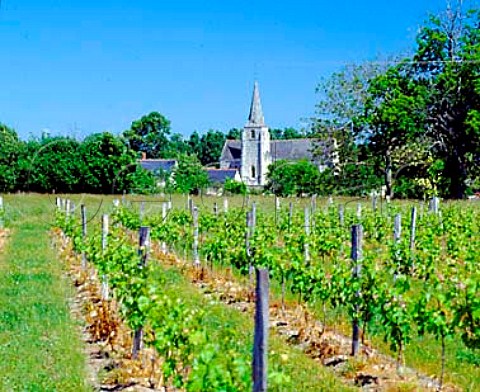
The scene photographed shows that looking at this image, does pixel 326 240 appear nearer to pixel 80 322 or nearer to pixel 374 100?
pixel 80 322

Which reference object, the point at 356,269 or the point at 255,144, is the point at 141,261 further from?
the point at 255,144

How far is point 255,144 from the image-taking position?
5884 cm

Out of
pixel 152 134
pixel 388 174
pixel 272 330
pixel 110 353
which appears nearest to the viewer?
pixel 110 353

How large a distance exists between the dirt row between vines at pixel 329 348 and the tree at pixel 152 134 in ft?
105

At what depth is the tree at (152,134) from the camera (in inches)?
1788

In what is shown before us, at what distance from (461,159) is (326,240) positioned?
79.4ft

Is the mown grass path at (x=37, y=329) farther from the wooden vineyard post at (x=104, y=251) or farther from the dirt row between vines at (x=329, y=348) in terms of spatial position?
the dirt row between vines at (x=329, y=348)

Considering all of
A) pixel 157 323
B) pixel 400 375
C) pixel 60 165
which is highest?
pixel 60 165

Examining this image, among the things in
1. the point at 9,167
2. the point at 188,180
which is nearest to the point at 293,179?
the point at 188,180

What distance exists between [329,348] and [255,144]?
5143 cm

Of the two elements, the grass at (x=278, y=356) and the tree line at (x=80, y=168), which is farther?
the tree line at (x=80, y=168)

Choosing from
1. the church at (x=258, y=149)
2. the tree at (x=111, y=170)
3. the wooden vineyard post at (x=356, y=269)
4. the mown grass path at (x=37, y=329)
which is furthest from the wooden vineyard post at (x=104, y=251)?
the church at (x=258, y=149)

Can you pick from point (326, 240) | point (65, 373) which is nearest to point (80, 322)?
point (65, 373)

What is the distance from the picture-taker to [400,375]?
679 cm
